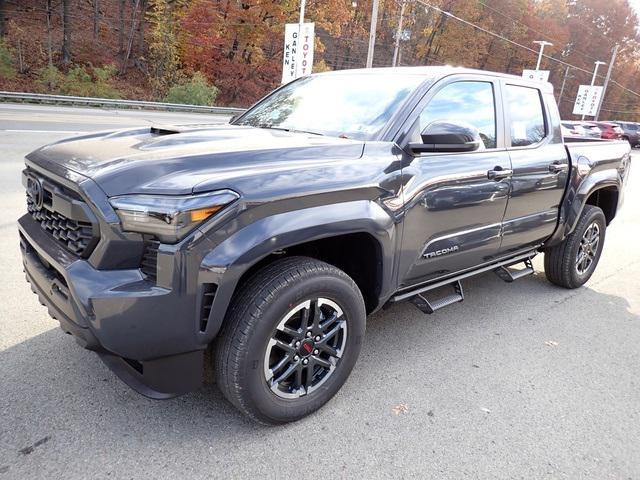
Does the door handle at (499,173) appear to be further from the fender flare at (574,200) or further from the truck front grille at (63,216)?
the truck front grille at (63,216)

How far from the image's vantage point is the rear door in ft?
11.8

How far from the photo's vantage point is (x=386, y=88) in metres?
3.12

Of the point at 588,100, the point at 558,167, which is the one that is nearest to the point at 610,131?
the point at 588,100

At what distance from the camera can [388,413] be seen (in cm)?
264

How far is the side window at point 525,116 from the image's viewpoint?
12.0ft

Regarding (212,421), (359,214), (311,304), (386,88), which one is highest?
(386,88)

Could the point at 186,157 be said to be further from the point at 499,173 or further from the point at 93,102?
the point at 93,102

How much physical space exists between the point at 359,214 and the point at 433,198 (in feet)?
2.12

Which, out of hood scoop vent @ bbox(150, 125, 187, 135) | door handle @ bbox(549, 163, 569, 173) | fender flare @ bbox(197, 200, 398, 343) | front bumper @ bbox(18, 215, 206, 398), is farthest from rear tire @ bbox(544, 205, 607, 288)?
front bumper @ bbox(18, 215, 206, 398)

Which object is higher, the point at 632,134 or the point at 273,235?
the point at 273,235

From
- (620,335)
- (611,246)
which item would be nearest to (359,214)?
(620,335)

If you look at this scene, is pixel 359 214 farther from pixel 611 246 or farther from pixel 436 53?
pixel 436 53

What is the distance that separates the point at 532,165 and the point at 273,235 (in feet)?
7.95

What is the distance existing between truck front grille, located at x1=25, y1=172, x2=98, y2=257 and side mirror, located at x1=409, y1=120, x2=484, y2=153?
1.72 metres
